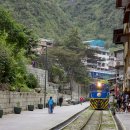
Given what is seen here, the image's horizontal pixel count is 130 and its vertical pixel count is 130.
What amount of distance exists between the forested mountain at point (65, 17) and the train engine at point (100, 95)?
3073 inches

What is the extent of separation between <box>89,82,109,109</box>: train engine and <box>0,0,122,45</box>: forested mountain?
78.1 metres

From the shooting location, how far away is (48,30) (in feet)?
525

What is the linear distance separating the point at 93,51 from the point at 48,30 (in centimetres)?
2324

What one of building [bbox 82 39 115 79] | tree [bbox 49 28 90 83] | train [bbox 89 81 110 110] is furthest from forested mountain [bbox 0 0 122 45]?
train [bbox 89 81 110 110]

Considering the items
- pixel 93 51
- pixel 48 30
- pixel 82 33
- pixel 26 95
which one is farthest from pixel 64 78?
pixel 82 33

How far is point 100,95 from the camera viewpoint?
60375mm

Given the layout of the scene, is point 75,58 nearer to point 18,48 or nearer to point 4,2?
point 4,2

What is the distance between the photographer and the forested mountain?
145 meters

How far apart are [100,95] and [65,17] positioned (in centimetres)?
12210

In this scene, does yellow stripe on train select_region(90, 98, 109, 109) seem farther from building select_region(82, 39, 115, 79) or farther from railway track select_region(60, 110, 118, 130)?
building select_region(82, 39, 115, 79)

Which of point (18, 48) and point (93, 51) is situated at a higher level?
point (93, 51)

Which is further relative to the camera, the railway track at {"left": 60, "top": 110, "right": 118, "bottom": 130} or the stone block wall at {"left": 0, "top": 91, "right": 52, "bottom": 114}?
the stone block wall at {"left": 0, "top": 91, "right": 52, "bottom": 114}

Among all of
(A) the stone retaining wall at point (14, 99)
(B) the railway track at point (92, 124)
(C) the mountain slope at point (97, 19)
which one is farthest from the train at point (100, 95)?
(C) the mountain slope at point (97, 19)

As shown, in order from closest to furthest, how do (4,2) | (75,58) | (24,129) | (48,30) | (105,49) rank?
(24,129), (75,58), (4,2), (48,30), (105,49)
